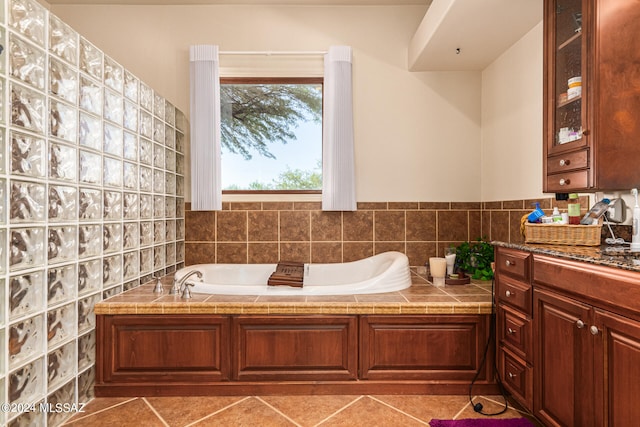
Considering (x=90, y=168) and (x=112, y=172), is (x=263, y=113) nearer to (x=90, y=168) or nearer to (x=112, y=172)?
(x=112, y=172)

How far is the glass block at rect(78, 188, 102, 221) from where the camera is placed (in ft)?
6.47

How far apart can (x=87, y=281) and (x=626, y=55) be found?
2.74 metres

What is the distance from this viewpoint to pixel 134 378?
2.17 m

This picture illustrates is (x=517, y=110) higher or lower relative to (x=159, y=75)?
lower

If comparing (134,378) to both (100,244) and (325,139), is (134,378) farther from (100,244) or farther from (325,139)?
(325,139)

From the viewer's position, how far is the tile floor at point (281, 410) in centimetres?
192

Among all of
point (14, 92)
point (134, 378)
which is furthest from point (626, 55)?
point (134, 378)

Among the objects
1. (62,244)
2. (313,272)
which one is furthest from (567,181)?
(62,244)

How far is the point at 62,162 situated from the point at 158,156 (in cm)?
104

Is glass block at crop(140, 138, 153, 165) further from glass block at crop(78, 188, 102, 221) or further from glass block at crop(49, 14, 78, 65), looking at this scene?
glass block at crop(49, 14, 78, 65)

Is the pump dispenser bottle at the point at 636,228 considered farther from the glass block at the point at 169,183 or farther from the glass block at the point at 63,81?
the glass block at the point at 169,183

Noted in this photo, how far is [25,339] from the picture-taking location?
1619 mm

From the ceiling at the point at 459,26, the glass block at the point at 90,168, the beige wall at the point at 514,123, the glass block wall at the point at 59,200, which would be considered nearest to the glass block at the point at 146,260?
the glass block wall at the point at 59,200

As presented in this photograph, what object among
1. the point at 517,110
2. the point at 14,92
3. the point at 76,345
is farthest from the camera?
the point at 517,110
